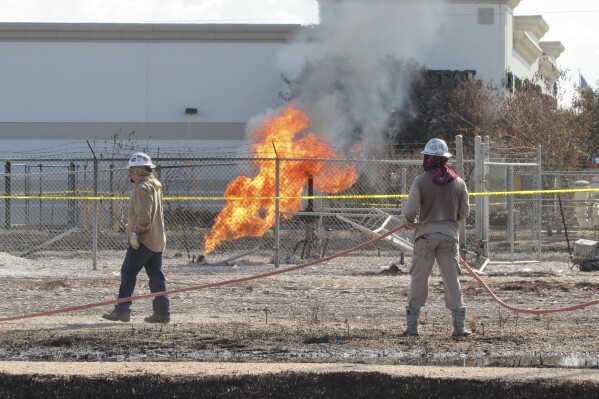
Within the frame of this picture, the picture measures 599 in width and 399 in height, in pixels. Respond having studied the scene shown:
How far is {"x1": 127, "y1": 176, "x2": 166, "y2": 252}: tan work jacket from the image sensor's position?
10.7 meters

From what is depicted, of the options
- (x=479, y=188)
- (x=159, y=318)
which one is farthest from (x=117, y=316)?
(x=479, y=188)

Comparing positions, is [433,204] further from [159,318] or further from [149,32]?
[149,32]

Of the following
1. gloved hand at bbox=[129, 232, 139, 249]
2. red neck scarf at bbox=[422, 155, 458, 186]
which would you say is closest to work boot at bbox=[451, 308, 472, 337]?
red neck scarf at bbox=[422, 155, 458, 186]

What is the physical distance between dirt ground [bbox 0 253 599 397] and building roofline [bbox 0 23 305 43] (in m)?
24.7

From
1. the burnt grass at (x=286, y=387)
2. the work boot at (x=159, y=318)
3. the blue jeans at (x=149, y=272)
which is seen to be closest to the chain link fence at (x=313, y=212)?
the blue jeans at (x=149, y=272)

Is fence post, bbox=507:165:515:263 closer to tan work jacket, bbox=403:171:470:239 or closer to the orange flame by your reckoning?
the orange flame

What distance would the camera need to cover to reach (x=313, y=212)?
723 inches

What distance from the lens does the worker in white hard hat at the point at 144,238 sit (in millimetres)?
10742

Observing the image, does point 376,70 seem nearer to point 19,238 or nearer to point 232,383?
point 19,238

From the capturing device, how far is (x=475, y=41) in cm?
4197

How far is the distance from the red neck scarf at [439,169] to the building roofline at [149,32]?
3095cm

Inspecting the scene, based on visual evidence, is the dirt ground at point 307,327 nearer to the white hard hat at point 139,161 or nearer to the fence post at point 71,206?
the white hard hat at point 139,161

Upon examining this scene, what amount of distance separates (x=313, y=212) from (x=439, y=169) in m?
8.64

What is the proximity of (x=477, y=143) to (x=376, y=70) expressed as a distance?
20.2 metres
